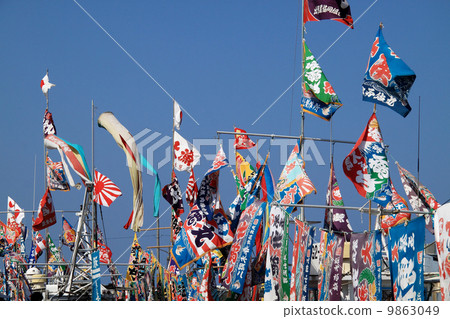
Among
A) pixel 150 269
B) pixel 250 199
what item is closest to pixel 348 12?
pixel 250 199

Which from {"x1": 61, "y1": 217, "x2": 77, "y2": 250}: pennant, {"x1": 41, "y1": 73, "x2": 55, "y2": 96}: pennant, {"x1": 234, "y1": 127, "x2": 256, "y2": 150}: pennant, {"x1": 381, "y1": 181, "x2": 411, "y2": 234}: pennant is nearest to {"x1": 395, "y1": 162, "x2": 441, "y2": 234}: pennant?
{"x1": 381, "y1": 181, "x2": 411, "y2": 234}: pennant

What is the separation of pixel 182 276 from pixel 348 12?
12.4 m

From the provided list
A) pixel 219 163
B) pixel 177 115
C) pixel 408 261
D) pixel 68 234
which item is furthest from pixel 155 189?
pixel 68 234

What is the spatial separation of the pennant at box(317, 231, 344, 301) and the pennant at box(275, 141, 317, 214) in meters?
1.92

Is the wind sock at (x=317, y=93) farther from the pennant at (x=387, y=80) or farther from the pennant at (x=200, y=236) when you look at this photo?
the pennant at (x=387, y=80)

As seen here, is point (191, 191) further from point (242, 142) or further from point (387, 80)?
point (387, 80)

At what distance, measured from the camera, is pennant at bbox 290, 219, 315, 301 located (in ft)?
65.5

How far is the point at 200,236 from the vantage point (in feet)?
79.9

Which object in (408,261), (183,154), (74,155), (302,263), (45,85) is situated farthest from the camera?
(45,85)

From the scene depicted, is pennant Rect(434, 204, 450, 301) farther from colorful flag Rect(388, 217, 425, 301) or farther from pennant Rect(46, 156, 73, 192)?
pennant Rect(46, 156, 73, 192)

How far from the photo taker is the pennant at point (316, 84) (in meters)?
24.9

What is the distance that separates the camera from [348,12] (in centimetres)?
2489

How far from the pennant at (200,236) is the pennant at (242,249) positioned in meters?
1.59

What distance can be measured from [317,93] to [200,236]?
5.54 meters
